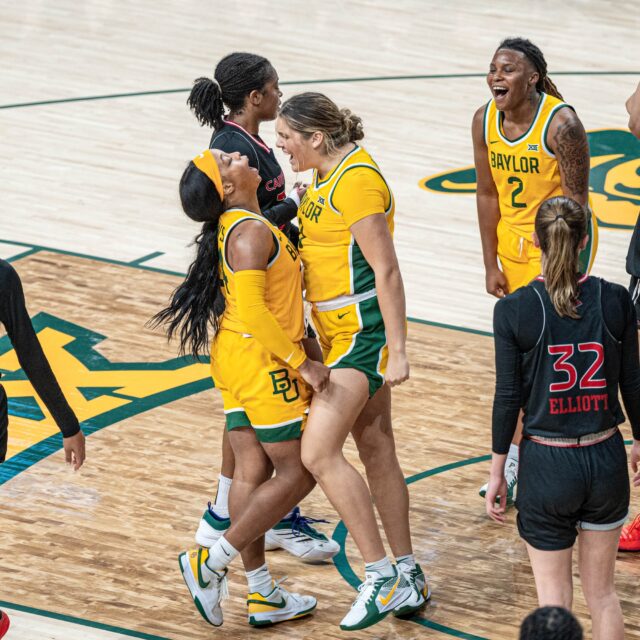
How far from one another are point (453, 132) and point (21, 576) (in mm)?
6999

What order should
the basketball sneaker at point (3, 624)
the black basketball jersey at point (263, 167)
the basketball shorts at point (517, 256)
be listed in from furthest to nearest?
the basketball shorts at point (517, 256) < the black basketball jersey at point (263, 167) < the basketball sneaker at point (3, 624)

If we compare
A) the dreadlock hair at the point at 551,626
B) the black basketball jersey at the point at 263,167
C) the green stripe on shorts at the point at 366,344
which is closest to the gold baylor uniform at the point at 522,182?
the black basketball jersey at the point at 263,167

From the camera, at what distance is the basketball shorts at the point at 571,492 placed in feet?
12.0

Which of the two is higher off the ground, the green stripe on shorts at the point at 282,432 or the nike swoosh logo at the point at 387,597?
the green stripe on shorts at the point at 282,432

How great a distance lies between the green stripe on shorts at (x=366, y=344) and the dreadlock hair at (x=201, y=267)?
0.47 m

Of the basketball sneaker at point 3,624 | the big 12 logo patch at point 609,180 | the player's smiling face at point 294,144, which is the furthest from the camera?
the big 12 logo patch at point 609,180

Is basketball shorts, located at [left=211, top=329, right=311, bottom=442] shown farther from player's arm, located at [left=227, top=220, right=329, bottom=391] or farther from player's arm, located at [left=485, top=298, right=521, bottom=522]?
player's arm, located at [left=485, top=298, right=521, bottom=522]

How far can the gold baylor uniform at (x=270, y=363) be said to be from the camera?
4.30 meters

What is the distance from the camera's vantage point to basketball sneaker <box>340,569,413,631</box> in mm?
4344

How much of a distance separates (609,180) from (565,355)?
6.38 m

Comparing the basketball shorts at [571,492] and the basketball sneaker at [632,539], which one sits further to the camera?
the basketball sneaker at [632,539]

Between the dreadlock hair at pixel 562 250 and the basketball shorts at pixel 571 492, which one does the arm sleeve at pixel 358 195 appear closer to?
the dreadlock hair at pixel 562 250

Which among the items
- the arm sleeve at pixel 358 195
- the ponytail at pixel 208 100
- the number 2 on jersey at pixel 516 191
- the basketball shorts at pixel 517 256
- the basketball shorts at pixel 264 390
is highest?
the ponytail at pixel 208 100

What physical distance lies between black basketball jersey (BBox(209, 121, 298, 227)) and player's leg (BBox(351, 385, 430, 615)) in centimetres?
76
